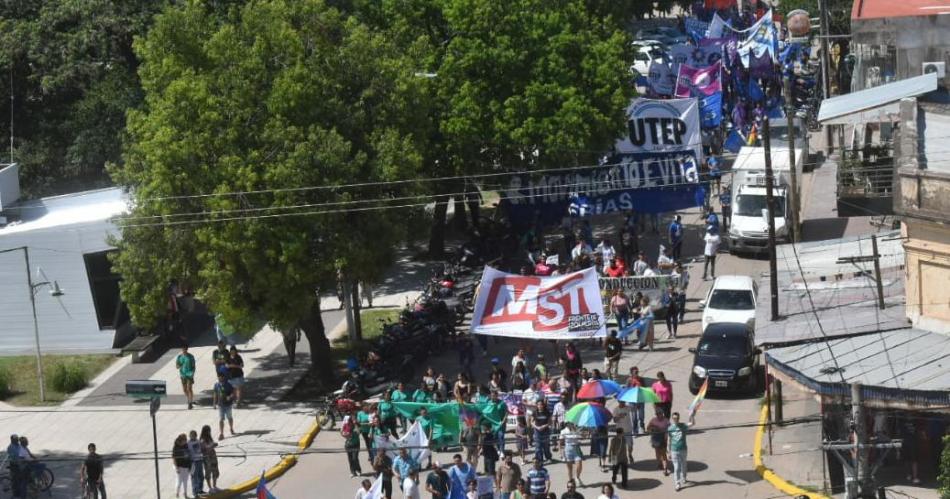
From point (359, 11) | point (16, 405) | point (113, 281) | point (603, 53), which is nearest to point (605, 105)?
point (603, 53)

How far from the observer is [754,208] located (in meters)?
42.4

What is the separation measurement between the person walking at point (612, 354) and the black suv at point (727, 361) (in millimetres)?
1665

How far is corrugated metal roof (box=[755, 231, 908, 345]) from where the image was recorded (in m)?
28.1

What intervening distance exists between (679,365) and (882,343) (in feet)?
24.9

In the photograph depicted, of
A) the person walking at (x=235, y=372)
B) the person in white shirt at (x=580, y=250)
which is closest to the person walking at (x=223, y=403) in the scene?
the person walking at (x=235, y=372)

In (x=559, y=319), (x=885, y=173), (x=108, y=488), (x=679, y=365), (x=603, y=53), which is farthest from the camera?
(x=603, y=53)

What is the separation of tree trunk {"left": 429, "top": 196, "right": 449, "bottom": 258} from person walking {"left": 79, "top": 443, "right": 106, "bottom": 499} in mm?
17933

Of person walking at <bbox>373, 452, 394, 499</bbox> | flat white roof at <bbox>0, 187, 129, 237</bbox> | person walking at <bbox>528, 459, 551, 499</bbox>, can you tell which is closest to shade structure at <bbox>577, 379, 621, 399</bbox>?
person walking at <bbox>528, 459, 551, 499</bbox>

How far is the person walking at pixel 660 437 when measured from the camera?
2705 centimetres

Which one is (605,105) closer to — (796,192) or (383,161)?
(796,192)

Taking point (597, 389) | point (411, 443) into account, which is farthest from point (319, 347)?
point (597, 389)

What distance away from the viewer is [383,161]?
3384cm

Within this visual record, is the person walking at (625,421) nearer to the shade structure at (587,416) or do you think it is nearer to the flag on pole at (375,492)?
the shade structure at (587,416)

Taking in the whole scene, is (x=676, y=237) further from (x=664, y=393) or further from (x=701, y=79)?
(x=664, y=393)
